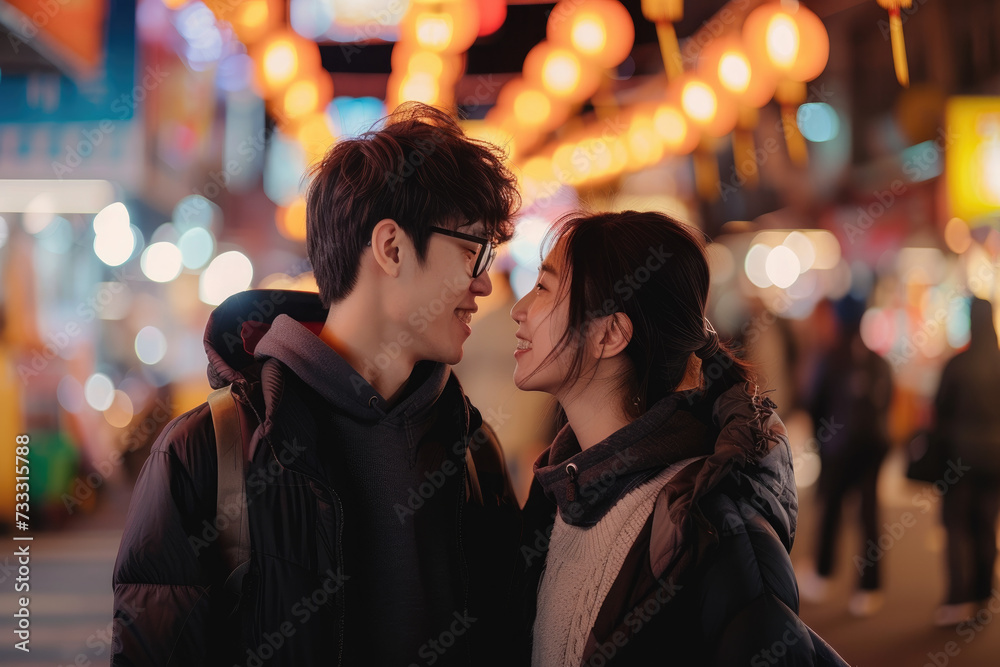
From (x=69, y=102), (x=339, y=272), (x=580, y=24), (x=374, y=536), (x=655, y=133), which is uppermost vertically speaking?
(x=69, y=102)

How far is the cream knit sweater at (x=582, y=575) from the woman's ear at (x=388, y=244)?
30.5 inches

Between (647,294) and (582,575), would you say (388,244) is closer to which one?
(647,294)

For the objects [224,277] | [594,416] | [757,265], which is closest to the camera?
[594,416]

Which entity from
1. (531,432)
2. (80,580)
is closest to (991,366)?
(531,432)

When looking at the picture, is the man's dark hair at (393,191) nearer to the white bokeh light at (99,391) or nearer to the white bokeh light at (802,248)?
the white bokeh light at (99,391)

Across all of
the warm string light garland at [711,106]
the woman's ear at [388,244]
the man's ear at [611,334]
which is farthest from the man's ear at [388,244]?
the warm string light garland at [711,106]

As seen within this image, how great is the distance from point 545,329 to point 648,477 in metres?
0.48

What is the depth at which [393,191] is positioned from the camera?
1820 mm

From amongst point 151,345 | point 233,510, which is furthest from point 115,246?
point 233,510

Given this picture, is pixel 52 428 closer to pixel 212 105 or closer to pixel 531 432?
pixel 531 432

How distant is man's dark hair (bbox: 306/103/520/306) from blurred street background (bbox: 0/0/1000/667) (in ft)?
1.43

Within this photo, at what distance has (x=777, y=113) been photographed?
1045cm

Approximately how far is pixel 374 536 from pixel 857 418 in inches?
175

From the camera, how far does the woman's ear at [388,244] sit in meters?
1.82
